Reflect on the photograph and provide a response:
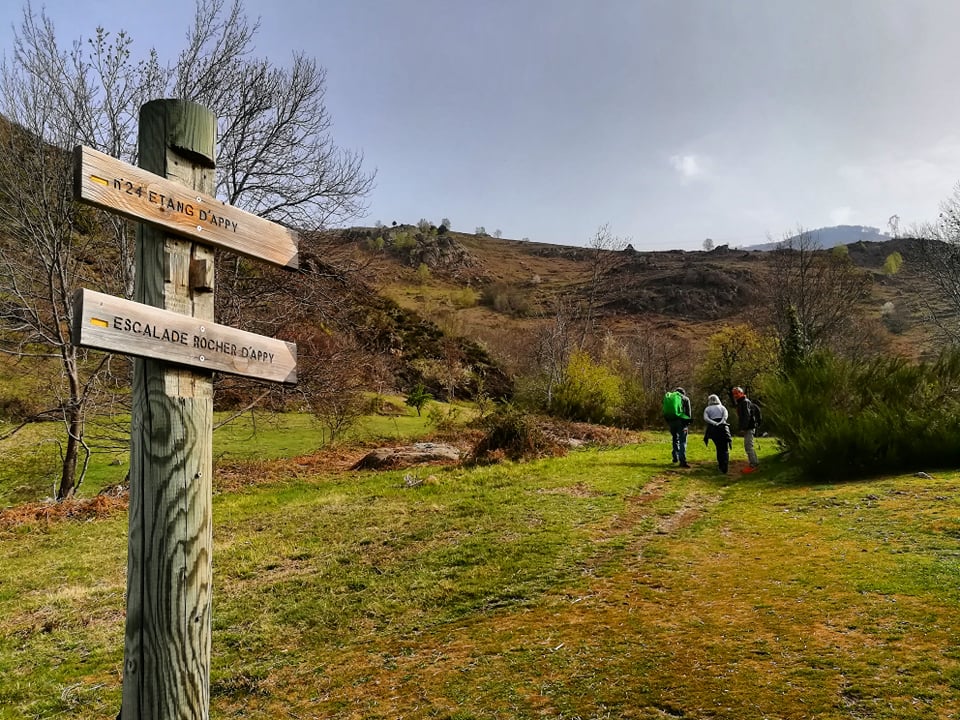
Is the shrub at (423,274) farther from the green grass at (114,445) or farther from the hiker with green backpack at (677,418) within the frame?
the hiker with green backpack at (677,418)

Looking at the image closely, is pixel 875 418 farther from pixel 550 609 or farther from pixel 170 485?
pixel 170 485

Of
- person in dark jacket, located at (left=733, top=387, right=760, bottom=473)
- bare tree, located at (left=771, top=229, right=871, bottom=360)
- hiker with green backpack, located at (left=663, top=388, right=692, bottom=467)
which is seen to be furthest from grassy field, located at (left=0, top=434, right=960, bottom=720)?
bare tree, located at (left=771, top=229, right=871, bottom=360)

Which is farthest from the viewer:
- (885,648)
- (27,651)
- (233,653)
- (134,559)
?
(27,651)

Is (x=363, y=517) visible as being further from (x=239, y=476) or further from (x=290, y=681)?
(x=239, y=476)

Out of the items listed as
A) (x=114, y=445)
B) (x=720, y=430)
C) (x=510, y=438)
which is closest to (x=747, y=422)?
(x=720, y=430)

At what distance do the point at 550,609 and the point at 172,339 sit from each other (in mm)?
4272

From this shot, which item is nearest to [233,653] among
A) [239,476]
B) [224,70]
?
[239,476]

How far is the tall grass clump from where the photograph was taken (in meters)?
10.0

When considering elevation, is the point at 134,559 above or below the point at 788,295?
below

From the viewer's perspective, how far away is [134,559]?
2.32m

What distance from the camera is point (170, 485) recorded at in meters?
2.39

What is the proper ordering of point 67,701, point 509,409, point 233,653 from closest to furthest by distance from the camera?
1. point 67,701
2. point 233,653
3. point 509,409

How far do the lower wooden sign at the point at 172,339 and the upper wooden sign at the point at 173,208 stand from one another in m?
0.39

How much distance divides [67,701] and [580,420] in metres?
26.2
